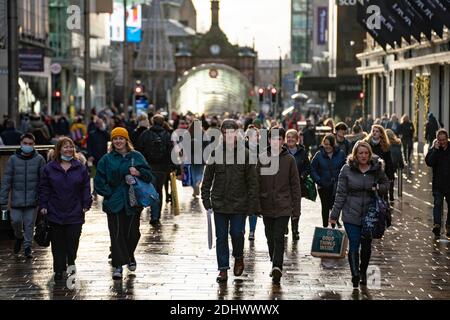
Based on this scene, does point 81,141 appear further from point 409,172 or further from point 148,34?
point 148,34

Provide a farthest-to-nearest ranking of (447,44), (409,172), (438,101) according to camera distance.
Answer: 1. (438,101)
2. (447,44)
3. (409,172)

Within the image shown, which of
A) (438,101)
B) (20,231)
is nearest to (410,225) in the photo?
(20,231)

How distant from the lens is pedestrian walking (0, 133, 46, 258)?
15562 mm

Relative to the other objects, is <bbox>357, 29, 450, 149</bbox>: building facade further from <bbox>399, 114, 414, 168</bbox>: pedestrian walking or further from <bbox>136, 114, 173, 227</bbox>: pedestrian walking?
<bbox>136, 114, 173, 227</bbox>: pedestrian walking

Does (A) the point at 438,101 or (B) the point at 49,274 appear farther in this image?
(A) the point at 438,101

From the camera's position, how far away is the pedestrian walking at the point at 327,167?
17922 millimetres

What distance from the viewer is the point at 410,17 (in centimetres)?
4091

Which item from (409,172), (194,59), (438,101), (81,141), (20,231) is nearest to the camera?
(20,231)

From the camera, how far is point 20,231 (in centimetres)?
1606

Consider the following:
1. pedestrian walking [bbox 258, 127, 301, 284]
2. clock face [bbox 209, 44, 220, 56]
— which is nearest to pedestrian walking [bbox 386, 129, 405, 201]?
pedestrian walking [bbox 258, 127, 301, 284]

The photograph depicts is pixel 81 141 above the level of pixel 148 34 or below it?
below

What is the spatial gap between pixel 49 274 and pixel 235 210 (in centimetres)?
236

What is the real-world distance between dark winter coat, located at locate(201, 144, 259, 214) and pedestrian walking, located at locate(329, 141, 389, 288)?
95 cm
